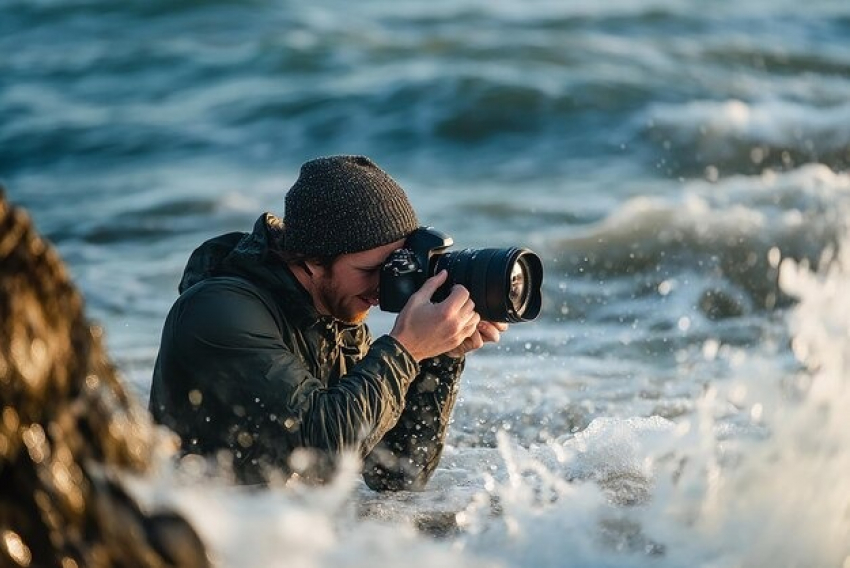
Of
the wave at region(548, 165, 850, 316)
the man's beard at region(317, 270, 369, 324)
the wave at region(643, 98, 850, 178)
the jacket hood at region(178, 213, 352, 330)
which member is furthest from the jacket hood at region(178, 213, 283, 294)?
the wave at region(643, 98, 850, 178)

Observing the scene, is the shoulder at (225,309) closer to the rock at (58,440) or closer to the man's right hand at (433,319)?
the man's right hand at (433,319)

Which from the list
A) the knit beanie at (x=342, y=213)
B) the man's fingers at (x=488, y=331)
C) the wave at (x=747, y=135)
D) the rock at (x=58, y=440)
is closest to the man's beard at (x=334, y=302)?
the knit beanie at (x=342, y=213)

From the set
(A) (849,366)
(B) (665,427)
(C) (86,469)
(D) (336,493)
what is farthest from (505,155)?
(C) (86,469)

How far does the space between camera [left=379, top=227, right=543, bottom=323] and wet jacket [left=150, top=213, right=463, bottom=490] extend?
0.50 ft

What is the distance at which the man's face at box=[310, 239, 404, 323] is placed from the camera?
400cm

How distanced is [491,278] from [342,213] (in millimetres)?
427

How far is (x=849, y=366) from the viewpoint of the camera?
438cm

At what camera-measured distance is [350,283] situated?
4035 mm

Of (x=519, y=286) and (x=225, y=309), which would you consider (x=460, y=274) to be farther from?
(x=225, y=309)

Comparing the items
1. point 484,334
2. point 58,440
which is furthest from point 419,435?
point 58,440

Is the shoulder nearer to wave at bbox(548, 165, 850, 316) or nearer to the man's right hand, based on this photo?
the man's right hand

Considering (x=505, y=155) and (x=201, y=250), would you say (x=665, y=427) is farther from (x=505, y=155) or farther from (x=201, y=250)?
(x=505, y=155)

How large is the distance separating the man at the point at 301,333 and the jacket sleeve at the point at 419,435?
17cm

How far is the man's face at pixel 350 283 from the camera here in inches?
157
